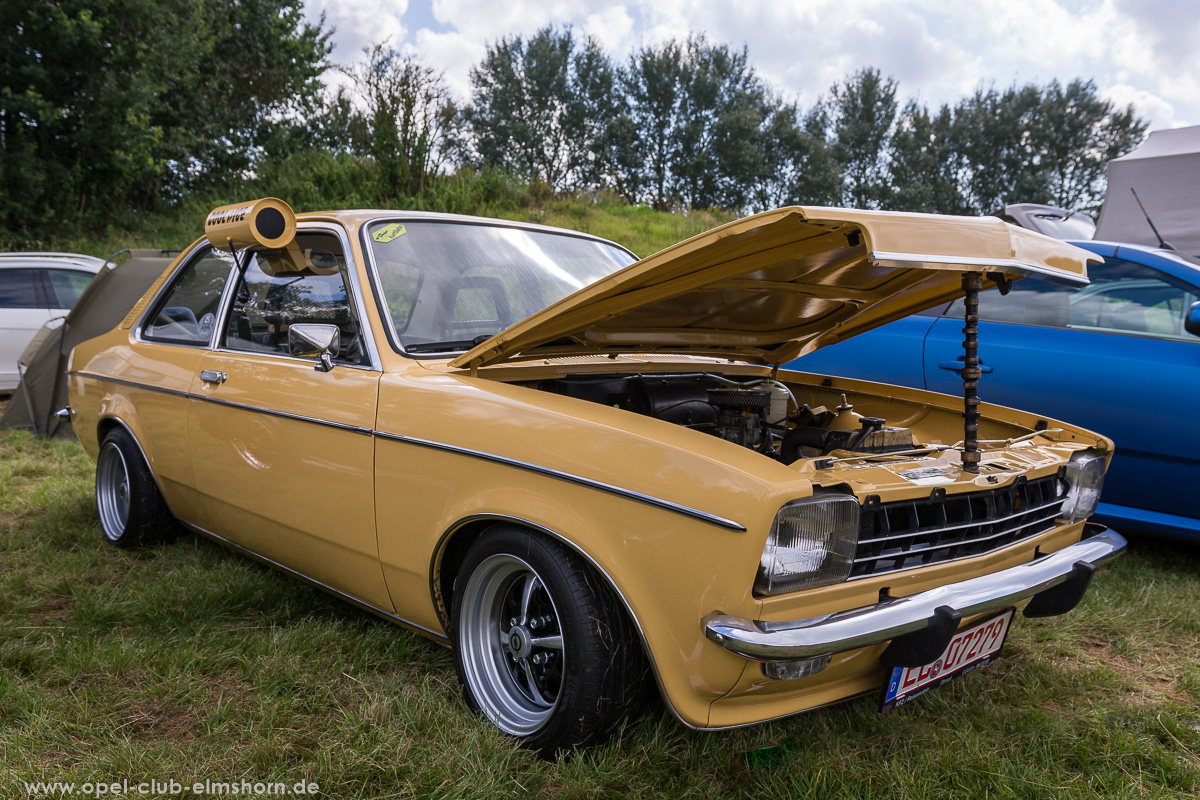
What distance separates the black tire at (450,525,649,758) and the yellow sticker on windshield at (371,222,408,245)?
1.19 m

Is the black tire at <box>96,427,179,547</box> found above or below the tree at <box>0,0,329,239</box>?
below

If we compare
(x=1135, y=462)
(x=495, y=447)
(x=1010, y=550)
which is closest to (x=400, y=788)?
(x=495, y=447)

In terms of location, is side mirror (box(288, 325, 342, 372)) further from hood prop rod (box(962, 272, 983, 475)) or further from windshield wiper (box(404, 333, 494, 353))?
hood prop rod (box(962, 272, 983, 475))

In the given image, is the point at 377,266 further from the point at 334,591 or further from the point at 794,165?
the point at 794,165

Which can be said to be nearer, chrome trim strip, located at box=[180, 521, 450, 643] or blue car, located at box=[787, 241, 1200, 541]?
chrome trim strip, located at box=[180, 521, 450, 643]

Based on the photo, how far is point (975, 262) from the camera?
1.68 m

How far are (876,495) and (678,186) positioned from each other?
121 feet

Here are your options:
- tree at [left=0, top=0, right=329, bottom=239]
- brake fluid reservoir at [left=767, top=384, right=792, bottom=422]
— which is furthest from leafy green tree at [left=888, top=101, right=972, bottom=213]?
brake fluid reservoir at [left=767, top=384, right=792, bottom=422]

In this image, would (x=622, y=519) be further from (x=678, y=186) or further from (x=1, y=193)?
(x=678, y=186)

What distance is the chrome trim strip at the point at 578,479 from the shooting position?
5.12ft

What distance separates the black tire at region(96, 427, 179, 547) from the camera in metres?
3.46

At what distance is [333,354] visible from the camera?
2.46m

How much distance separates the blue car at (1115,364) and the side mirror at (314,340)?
2.98 meters

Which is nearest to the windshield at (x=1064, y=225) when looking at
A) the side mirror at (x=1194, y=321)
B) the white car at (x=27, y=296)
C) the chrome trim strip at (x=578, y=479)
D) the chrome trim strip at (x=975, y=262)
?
the side mirror at (x=1194, y=321)
